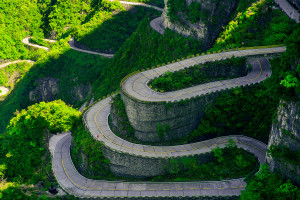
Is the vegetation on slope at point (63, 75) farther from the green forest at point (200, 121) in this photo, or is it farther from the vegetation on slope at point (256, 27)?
the vegetation on slope at point (256, 27)

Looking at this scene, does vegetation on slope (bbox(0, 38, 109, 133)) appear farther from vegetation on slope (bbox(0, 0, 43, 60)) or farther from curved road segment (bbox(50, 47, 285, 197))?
curved road segment (bbox(50, 47, 285, 197))

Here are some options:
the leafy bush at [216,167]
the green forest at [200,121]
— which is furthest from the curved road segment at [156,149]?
the green forest at [200,121]

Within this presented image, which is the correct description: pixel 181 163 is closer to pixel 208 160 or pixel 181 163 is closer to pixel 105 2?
pixel 208 160

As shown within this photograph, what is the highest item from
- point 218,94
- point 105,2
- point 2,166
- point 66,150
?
point 218,94

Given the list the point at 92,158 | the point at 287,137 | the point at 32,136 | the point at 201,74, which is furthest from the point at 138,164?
the point at 32,136

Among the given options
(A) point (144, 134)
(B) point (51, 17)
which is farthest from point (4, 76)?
(A) point (144, 134)

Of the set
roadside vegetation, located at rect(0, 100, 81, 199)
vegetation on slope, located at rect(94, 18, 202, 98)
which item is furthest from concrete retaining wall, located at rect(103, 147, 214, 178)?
vegetation on slope, located at rect(94, 18, 202, 98)
